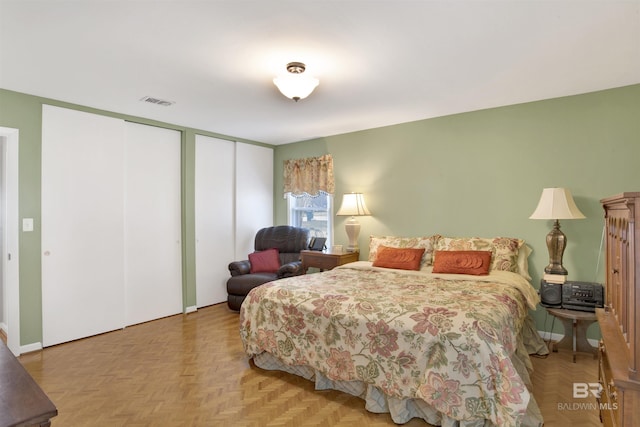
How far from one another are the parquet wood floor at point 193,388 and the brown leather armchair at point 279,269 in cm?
86

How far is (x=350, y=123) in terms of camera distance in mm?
4430

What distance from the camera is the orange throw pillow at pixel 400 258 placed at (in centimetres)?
364

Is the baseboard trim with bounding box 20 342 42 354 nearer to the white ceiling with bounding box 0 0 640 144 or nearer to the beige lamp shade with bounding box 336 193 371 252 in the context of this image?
the white ceiling with bounding box 0 0 640 144

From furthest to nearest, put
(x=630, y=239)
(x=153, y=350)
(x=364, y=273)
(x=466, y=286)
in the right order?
(x=364, y=273)
(x=153, y=350)
(x=466, y=286)
(x=630, y=239)

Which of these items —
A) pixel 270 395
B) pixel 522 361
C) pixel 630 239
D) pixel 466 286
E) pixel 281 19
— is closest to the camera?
pixel 630 239

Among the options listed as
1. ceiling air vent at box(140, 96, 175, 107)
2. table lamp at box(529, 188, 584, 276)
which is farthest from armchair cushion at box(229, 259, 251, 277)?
table lamp at box(529, 188, 584, 276)

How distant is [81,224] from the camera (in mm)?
3645

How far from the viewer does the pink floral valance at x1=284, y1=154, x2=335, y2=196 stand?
510 cm

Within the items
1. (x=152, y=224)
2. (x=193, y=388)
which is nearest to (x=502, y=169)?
(x=193, y=388)

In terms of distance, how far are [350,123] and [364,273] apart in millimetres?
1959

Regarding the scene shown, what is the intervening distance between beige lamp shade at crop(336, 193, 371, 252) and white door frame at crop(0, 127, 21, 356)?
338 cm

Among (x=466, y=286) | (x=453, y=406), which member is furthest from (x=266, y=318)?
(x=466, y=286)

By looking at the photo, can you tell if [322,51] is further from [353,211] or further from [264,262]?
[264,262]

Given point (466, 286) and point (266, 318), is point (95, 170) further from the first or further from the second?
point (466, 286)
